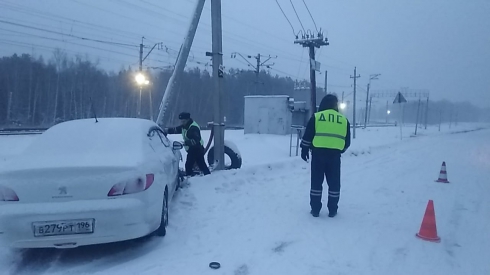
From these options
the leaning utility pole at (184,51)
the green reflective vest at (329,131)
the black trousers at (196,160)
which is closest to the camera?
the green reflective vest at (329,131)

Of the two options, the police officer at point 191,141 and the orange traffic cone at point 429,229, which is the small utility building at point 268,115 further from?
the orange traffic cone at point 429,229

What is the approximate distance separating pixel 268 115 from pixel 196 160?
20.1m

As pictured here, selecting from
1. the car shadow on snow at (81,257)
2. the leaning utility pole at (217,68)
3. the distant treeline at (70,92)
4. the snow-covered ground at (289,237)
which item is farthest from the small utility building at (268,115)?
the car shadow on snow at (81,257)

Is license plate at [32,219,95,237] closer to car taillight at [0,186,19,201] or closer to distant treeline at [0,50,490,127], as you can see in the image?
car taillight at [0,186,19,201]

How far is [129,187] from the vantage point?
13.3 ft

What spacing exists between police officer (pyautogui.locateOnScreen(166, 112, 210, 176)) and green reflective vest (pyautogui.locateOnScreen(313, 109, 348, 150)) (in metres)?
2.90

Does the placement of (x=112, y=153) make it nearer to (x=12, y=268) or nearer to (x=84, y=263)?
(x=84, y=263)

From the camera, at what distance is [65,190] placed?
12.7 ft

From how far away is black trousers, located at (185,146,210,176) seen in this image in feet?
26.1

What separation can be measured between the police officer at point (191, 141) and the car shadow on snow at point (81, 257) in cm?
322

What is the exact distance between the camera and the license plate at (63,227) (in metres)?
3.79

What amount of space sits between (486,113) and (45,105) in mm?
163408

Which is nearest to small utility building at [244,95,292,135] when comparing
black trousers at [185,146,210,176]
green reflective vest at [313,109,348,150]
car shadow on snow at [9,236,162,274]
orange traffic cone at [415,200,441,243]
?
black trousers at [185,146,210,176]

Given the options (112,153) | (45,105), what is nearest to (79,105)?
(45,105)
